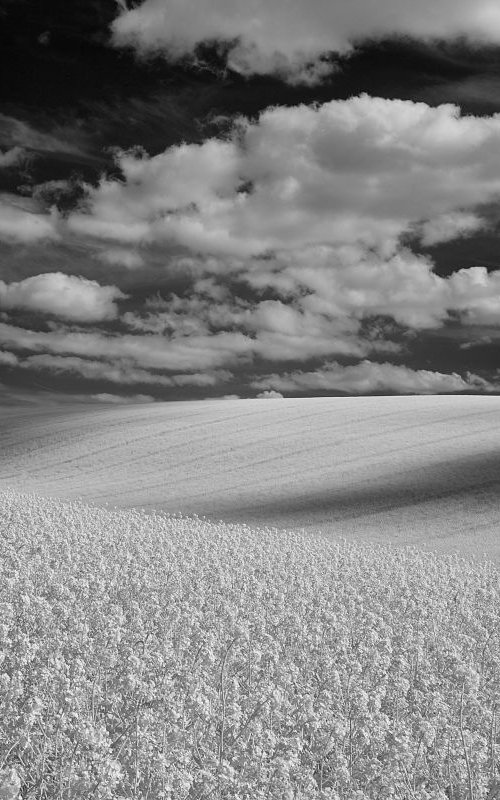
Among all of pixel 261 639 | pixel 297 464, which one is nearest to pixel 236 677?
pixel 261 639

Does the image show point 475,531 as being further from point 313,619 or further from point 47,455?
point 47,455

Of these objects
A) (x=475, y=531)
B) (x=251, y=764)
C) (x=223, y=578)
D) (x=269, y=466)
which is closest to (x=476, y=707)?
(x=251, y=764)

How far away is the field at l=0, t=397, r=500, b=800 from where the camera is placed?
4.25 m

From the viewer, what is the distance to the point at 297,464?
34.8 metres

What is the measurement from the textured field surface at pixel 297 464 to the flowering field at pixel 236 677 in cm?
1164

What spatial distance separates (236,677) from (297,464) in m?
28.3

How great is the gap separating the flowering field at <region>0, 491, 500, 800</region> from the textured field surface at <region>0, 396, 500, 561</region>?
1164 centimetres

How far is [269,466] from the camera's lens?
115ft

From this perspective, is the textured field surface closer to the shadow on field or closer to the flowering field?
the shadow on field

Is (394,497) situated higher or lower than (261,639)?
lower

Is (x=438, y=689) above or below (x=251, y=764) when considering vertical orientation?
below

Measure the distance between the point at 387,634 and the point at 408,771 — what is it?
3675 millimetres

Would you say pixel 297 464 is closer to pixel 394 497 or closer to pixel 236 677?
pixel 394 497

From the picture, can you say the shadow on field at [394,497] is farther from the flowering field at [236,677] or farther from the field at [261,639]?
the flowering field at [236,677]
